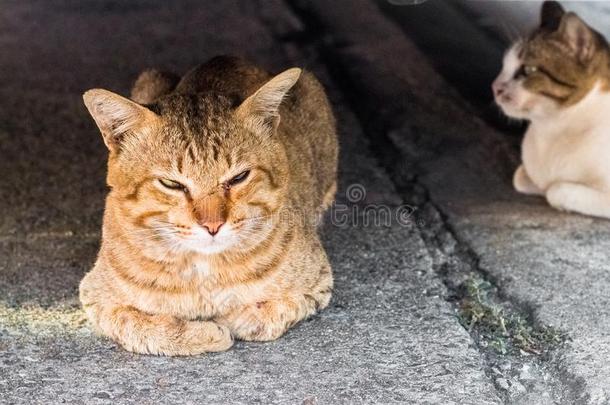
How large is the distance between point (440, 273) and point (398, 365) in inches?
35.3

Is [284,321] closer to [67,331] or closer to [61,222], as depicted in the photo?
[67,331]

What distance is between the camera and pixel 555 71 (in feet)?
16.6

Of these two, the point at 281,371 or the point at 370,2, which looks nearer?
the point at 281,371

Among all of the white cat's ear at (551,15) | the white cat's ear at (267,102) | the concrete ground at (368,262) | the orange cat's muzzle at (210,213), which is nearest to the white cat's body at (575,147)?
the concrete ground at (368,262)

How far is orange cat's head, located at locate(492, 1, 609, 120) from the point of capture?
5059 millimetres

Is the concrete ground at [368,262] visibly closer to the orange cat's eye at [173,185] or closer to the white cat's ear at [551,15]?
the orange cat's eye at [173,185]

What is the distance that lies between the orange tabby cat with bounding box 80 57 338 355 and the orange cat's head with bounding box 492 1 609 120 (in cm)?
182

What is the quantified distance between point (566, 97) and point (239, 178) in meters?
2.36

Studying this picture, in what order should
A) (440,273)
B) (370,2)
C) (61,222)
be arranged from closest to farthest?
(440,273) → (61,222) → (370,2)

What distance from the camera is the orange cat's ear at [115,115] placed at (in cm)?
324

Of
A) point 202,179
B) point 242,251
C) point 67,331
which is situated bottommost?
point 67,331

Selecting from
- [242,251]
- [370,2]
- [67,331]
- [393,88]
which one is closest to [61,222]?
[67,331]

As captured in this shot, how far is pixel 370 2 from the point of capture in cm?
889

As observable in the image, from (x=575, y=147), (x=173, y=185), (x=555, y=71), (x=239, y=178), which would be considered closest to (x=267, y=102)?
(x=239, y=178)
